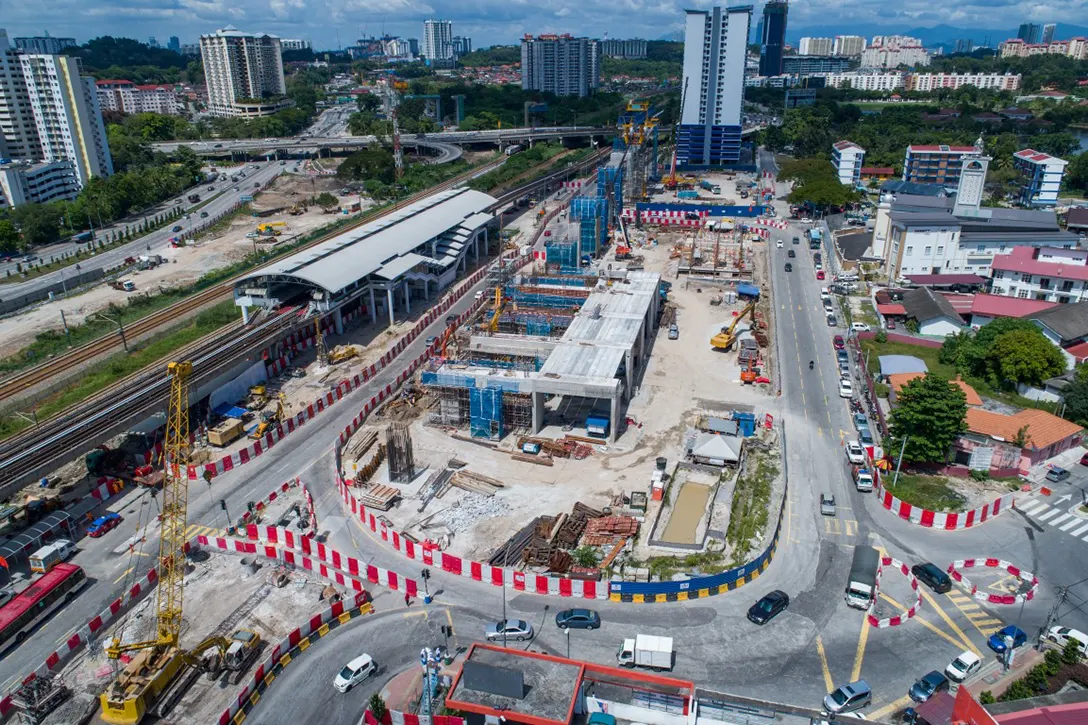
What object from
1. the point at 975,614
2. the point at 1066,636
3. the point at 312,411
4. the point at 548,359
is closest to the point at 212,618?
the point at 312,411

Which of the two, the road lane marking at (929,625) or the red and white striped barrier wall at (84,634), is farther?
the road lane marking at (929,625)

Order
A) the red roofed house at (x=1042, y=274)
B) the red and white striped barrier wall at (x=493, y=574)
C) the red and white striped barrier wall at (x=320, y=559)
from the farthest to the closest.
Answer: the red roofed house at (x=1042, y=274) < the red and white striped barrier wall at (x=320, y=559) < the red and white striped barrier wall at (x=493, y=574)

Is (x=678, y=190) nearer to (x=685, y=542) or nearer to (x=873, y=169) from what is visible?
(x=873, y=169)

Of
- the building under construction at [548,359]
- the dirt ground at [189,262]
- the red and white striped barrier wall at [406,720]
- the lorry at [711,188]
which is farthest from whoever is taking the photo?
the lorry at [711,188]

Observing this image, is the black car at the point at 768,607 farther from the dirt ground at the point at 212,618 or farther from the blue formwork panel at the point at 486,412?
the blue formwork panel at the point at 486,412

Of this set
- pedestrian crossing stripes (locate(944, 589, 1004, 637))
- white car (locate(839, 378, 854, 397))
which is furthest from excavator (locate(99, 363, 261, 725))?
white car (locate(839, 378, 854, 397))

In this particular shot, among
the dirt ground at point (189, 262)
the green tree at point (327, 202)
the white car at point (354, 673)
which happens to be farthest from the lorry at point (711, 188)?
the white car at point (354, 673)

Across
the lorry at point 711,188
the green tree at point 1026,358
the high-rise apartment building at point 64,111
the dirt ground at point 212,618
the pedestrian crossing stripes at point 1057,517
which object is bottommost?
the dirt ground at point 212,618

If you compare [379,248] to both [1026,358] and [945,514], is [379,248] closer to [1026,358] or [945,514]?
[945,514]
